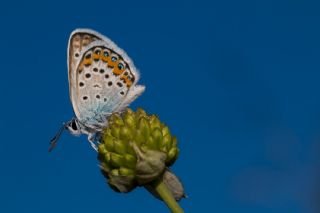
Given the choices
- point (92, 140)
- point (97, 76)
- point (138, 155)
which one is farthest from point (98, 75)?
point (138, 155)

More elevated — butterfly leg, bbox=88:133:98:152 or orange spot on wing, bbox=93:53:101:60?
orange spot on wing, bbox=93:53:101:60

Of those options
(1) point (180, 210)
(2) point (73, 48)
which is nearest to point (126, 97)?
(2) point (73, 48)

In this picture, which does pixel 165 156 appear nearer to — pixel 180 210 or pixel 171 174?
pixel 171 174

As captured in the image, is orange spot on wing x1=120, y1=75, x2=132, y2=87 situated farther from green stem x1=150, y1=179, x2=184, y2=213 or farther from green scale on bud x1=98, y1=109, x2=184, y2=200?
green stem x1=150, y1=179, x2=184, y2=213

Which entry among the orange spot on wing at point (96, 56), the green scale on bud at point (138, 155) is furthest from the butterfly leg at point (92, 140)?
the orange spot on wing at point (96, 56)

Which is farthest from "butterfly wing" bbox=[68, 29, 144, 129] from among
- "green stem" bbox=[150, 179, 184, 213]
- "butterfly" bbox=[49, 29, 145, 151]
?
"green stem" bbox=[150, 179, 184, 213]

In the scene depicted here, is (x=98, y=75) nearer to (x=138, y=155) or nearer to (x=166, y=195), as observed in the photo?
(x=138, y=155)

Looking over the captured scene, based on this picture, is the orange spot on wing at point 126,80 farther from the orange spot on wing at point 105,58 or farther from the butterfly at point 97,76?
the orange spot on wing at point 105,58
